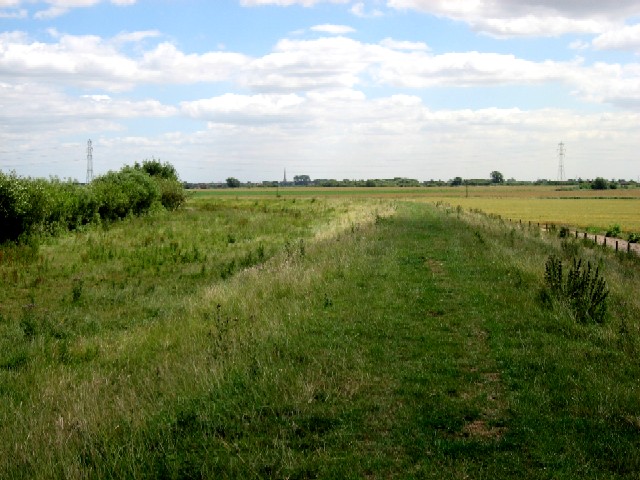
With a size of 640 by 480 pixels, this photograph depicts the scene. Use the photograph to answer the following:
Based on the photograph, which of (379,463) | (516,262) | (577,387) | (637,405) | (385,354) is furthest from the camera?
(516,262)

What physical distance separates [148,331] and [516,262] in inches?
395

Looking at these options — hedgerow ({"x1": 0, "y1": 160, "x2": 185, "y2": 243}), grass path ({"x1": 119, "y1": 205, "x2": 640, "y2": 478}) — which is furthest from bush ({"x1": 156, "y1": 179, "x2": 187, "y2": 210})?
grass path ({"x1": 119, "y1": 205, "x2": 640, "y2": 478})

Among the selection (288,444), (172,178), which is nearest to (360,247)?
(288,444)

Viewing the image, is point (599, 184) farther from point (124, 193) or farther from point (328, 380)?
point (328, 380)

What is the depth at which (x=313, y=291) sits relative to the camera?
43.5 ft

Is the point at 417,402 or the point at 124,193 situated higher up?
the point at 124,193

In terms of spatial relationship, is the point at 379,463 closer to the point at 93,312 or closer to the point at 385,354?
the point at 385,354

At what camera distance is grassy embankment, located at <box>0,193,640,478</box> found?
17.7 feet

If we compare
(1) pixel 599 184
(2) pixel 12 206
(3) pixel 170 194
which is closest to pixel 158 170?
(3) pixel 170 194

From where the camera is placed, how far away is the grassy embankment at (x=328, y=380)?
17.7 ft

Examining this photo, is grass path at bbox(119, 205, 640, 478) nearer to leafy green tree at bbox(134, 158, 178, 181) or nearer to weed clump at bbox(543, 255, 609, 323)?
weed clump at bbox(543, 255, 609, 323)

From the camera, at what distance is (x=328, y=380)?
23.9ft

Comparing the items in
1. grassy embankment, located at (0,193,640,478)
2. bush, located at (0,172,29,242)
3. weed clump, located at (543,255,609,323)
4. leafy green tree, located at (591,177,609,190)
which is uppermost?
leafy green tree, located at (591,177,609,190)

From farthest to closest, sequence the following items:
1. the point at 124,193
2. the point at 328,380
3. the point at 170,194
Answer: the point at 170,194 < the point at 124,193 < the point at 328,380
